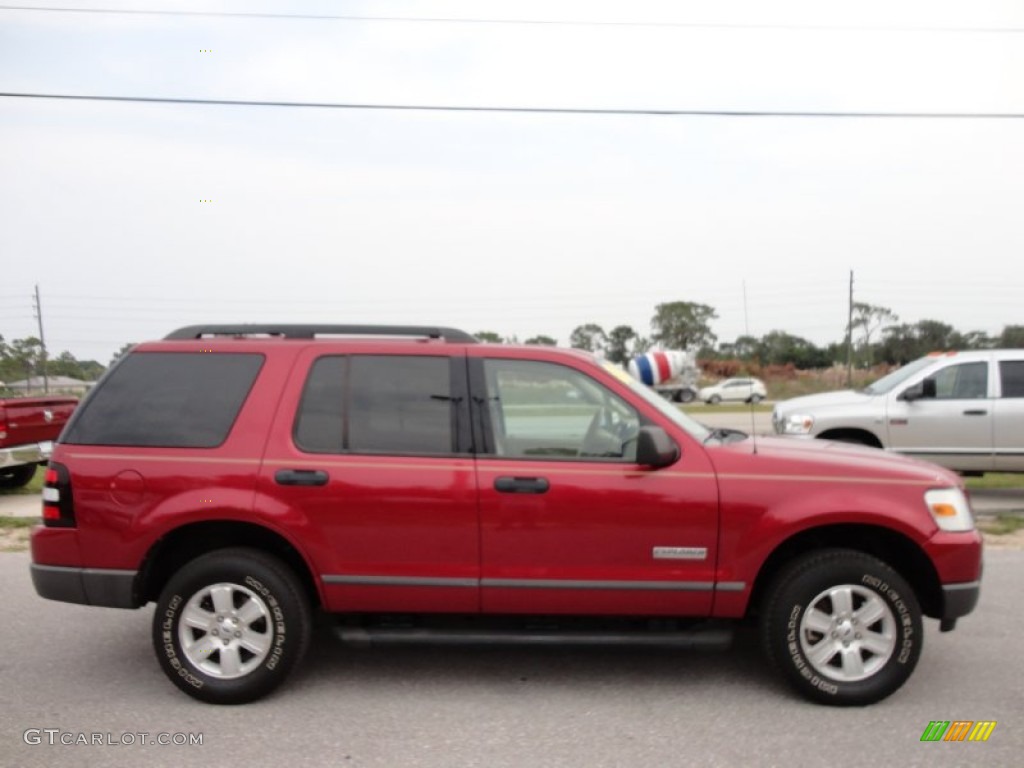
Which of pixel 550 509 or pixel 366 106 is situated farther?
pixel 366 106

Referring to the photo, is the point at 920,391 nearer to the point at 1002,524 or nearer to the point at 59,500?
the point at 1002,524

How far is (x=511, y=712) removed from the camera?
13.1ft

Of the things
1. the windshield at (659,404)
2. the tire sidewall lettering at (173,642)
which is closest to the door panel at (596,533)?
the windshield at (659,404)

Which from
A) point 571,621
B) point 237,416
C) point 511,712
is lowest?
point 511,712

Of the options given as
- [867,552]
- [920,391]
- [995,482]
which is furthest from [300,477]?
[995,482]

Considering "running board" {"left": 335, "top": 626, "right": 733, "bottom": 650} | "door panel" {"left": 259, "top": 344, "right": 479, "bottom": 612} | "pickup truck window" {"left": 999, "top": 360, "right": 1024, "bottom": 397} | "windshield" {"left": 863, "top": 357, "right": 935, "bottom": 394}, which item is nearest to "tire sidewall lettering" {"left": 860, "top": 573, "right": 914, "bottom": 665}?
"running board" {"left": 335, "top": 626, "right": 733, "bottom": 650}

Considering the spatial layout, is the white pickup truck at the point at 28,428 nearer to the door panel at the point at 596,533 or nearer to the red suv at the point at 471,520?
the red suv at the point at 471,520

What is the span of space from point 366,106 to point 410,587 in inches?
416

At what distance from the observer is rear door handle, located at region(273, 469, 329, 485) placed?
406cm

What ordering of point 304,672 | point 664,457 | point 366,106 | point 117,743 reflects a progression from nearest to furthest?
point 117,743 < point 664,457 < point 304,672 < point 366,106

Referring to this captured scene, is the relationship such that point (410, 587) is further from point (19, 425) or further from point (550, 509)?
point (19, 425)

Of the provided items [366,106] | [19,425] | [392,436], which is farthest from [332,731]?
[366,106]

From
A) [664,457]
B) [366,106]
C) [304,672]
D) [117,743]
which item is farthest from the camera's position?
[366,106]

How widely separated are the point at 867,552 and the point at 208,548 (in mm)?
3342
